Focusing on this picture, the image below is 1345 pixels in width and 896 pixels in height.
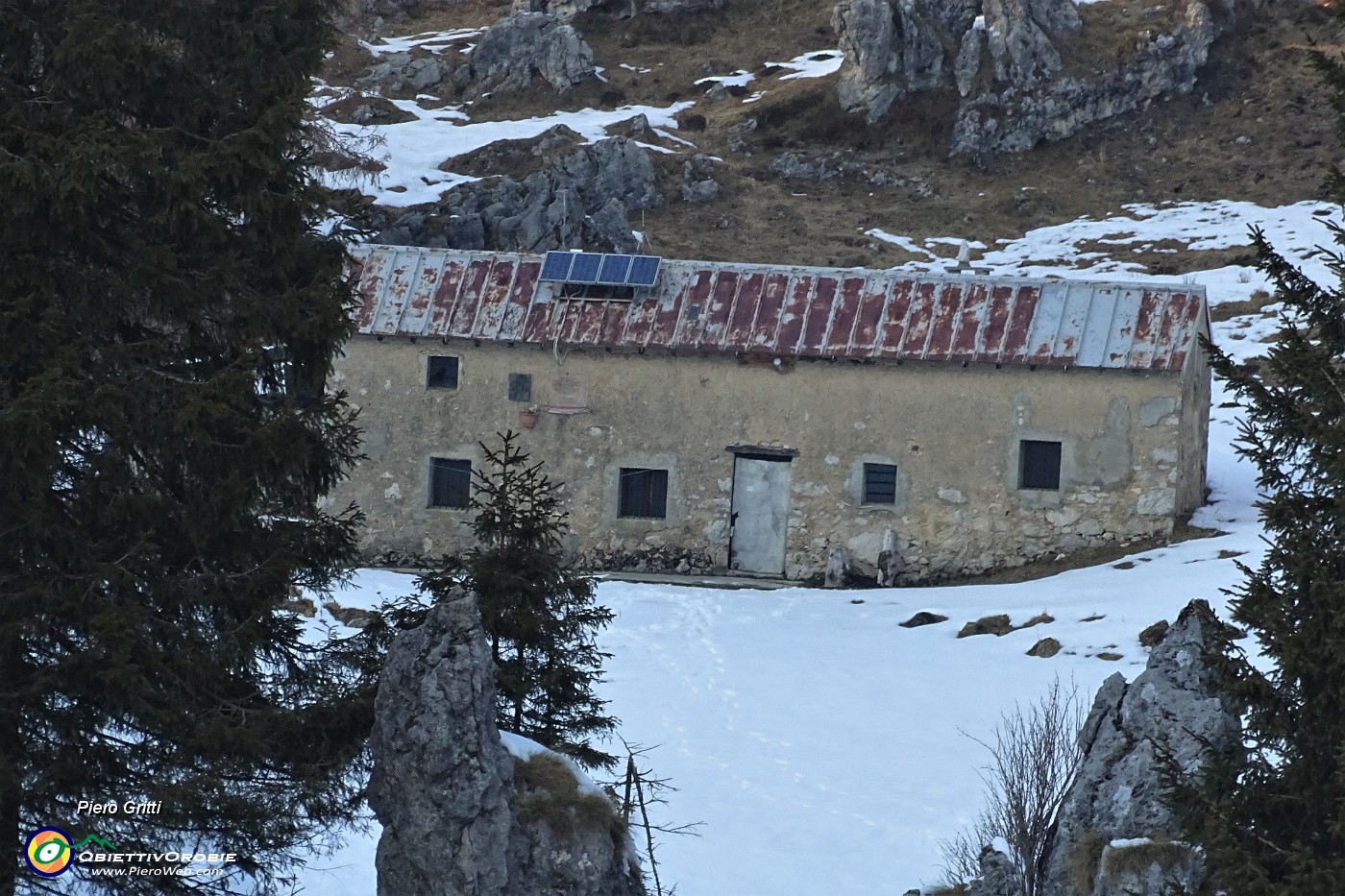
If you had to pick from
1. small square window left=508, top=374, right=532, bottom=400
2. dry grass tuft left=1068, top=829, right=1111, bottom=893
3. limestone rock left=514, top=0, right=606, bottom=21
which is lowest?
dry grass tuft left=1068, top=829, right=1111, bottom=893

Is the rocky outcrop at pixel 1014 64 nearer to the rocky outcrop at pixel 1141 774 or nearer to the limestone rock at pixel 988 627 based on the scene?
the limestone rock at pixel 988 627

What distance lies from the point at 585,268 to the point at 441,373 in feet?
9.07

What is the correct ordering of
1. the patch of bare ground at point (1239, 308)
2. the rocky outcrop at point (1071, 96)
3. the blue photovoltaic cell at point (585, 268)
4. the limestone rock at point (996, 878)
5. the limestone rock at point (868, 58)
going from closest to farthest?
the limestone rock at point (996, 878) < the blue photovoltaic cell at point (585, 268) < the patch of bare ground at point (1239, 308) < the rocky outcrop at point (1071, 96) < the limestone rock at point (868, 58)

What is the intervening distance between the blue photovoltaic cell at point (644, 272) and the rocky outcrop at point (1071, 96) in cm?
2316

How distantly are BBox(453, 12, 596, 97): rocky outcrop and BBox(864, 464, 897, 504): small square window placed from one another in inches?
1157

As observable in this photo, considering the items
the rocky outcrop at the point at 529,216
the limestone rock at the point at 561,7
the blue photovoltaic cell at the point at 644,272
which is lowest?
the blue photovoltaic cell at the point at 644,272

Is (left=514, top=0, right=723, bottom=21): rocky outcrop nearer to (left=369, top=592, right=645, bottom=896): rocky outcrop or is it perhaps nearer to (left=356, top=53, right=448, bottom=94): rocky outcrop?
(left=356, top=53, right=448, bottom=94): rocky outcrop

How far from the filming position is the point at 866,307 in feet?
79.6

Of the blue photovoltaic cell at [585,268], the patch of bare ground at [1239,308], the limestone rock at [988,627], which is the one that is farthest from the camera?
the patch of bare ground at [1239,308]

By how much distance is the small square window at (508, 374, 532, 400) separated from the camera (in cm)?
2442

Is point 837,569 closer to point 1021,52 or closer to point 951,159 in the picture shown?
point 951,159

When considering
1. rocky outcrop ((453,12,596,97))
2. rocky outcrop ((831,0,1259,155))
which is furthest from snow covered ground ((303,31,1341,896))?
rocky outcrop ((453,12,596,97))

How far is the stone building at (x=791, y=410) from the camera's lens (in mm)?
23078

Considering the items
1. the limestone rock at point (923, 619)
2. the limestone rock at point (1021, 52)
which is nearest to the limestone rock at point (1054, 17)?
the limestone rock at point (1021, 52)
